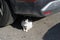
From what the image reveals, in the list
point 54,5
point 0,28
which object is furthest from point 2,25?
point 54,5

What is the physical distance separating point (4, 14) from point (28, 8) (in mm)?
898

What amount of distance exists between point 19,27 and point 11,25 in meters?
0.31

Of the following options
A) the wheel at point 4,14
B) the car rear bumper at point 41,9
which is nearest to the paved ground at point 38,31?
the wheel at point 4,14

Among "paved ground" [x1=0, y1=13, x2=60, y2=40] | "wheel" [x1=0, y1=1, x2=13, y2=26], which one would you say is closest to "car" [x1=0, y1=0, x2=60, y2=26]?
"wheel" [x1=0, y1=1, x2=13, y2=26]

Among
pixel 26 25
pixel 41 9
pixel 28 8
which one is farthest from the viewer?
pixel 26 25

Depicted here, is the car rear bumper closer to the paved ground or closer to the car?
the car

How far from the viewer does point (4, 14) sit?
539cm

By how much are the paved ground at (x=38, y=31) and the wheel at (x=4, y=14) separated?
29 centimetres

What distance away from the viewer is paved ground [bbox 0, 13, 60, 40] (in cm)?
508

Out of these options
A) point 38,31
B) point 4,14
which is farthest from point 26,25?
point 4,14

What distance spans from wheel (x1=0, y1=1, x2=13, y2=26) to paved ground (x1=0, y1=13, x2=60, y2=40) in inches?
11.3

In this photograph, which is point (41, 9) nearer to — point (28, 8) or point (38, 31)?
point (28, 8)

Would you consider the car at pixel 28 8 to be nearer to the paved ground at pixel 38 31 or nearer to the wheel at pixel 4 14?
the wheel at pixel 4 14

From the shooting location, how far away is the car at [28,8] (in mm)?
4668
